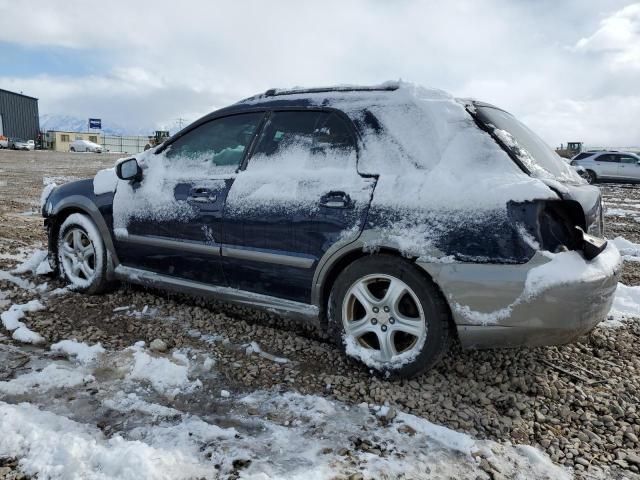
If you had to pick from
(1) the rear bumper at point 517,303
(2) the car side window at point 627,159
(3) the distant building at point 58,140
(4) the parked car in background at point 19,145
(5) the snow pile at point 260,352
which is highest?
(3) the distant building at point 58,140

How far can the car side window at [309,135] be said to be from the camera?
3059 mm

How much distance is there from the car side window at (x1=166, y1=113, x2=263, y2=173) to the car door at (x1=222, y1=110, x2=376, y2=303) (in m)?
0.15

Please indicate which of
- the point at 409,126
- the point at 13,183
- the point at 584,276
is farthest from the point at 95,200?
the point at 13,183

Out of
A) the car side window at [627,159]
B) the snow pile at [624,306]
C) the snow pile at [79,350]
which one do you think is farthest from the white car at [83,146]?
the snow pile at [624,306]

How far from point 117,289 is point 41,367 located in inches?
56.8

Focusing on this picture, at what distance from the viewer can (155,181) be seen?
3809mm

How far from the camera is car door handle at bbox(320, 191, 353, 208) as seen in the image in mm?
2871

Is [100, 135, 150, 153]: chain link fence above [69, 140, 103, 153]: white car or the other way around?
above

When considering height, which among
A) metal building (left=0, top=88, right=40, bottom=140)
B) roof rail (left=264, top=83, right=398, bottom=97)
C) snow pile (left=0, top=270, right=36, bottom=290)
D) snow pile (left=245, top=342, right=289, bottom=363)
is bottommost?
snow pile (left=245, top=342, right=289, bottom=363)

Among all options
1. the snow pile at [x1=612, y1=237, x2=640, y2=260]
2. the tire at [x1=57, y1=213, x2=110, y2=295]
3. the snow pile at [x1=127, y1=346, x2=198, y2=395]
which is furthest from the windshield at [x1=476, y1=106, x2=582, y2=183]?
the snow pile at [x1=612, y1=237, x2=640, y2=260]

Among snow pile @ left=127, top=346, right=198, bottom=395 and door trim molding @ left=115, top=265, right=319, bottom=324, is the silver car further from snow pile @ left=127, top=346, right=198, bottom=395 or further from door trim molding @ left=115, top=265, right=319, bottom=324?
snow pile @ left=127, top=346, right=198, bottom=395

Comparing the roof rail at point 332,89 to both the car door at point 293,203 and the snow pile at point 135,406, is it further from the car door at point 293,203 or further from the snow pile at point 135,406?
the snow pile at point 135,406

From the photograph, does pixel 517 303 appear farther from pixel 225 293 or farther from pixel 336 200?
pixel 225 293

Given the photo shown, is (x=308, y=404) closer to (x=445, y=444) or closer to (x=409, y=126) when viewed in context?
(x=445, y=444)
